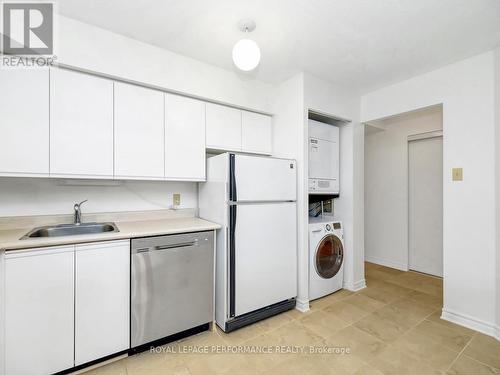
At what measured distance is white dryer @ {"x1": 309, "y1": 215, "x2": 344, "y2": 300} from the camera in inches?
103

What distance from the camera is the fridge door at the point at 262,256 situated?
2113mm

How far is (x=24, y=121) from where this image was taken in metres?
1.63

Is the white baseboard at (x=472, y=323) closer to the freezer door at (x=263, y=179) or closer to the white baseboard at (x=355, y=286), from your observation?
the white baseboard at (x=355, y=286)

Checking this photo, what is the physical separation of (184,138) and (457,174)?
2658 mm

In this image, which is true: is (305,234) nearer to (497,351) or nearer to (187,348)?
(187,348)

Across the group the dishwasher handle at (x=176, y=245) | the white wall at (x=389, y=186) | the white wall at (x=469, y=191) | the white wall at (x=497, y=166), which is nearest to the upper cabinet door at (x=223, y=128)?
the dishwasher handle at (x=176, y=245)

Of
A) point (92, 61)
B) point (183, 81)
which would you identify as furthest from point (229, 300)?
point (92, 61)

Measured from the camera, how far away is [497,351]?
1825mm

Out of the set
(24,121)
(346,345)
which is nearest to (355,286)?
(346,345)

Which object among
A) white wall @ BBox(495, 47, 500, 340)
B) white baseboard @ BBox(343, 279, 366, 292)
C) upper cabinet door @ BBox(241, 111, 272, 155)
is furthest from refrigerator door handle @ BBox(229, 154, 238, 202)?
white wall @ BBox(495, 47, 500, 340)

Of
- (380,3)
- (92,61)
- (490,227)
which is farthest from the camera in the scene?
(490,227)

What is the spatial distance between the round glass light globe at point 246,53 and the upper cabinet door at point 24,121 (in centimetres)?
139

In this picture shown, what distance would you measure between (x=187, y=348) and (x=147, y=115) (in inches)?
78.1

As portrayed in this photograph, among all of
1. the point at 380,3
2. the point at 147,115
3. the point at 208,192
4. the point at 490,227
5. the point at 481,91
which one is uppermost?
the point at 380,3
